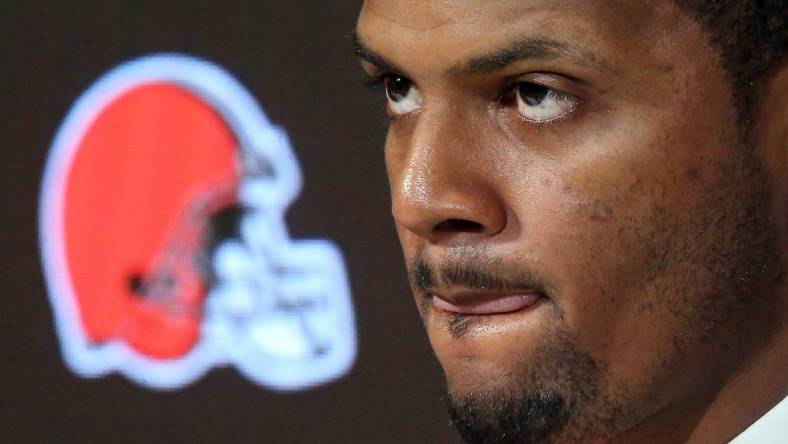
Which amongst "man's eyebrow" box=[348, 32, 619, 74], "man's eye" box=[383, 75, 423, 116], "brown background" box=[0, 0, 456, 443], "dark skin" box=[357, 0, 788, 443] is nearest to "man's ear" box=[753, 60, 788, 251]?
"dark skin" box=[357, 0, 788, 443]

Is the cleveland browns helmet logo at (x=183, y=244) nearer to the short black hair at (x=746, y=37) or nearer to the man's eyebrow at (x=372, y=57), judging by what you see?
the man's eyebrow at (x=372, y=57)

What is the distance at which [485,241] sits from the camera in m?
0.76

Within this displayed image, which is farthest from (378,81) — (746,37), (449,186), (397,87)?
(746,37)

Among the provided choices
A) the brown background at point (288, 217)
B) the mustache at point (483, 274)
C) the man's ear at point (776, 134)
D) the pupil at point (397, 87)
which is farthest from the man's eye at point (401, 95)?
the brown background at point (288, 217)

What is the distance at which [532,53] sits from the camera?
743mm

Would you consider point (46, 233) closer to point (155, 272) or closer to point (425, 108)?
point (155, 272)

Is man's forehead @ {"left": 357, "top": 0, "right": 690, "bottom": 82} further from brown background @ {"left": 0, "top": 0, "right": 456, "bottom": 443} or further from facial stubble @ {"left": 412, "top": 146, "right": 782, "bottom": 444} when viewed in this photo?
brown background @ {"left": 0, "top": 0, "right": 456, "bottom": 443}

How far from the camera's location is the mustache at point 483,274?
0.75 meters

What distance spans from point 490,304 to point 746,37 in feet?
0.79

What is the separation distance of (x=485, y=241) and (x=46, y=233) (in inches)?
40.1

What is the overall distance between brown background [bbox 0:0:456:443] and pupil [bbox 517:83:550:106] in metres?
0.78

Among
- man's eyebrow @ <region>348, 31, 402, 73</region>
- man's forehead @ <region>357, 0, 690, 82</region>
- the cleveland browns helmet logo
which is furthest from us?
the cleveland browns helmet logo

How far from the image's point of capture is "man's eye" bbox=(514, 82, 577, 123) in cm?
76

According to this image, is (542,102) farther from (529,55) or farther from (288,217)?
(288,217)
